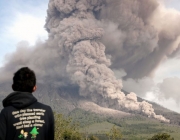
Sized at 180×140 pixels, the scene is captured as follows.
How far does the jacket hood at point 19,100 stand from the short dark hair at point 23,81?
3.8 inches

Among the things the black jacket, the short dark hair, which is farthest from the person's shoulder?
the short dark hair

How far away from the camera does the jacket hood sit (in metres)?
4.41

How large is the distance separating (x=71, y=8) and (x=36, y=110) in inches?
7548

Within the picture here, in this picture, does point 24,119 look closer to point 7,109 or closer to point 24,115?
point 24,115

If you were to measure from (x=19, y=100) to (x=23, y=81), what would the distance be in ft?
1.08

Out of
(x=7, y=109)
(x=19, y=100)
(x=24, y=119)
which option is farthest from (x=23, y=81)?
(x=24, y=119)

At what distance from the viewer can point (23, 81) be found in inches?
182

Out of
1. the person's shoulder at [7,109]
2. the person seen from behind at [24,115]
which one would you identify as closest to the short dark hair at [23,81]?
the person seen from behind at [24,115]

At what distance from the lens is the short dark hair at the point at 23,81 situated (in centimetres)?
461

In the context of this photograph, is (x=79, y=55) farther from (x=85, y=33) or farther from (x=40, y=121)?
(x=40, y=121)

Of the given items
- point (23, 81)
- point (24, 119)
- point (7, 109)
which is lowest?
point (24, 119)

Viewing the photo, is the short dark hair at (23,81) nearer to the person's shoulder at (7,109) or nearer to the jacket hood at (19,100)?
the jacket hood at (19,100)

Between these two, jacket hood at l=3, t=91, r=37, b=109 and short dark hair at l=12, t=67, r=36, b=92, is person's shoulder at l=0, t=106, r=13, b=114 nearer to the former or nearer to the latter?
jacket hood at l=3, t=91, r=37, b=109

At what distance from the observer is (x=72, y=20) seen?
19025cm
